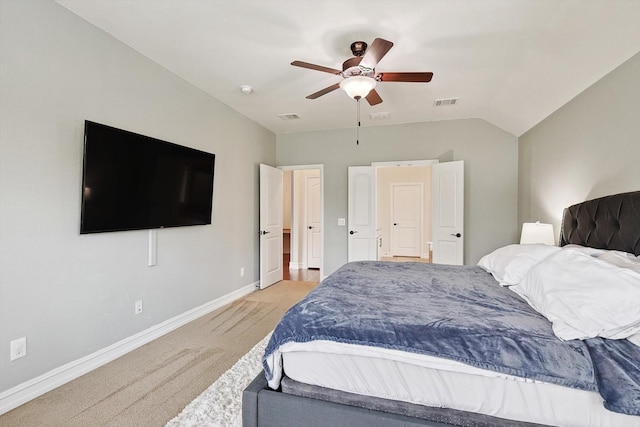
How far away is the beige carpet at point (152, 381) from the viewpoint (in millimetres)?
1878

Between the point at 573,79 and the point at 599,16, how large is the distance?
31.6 inches

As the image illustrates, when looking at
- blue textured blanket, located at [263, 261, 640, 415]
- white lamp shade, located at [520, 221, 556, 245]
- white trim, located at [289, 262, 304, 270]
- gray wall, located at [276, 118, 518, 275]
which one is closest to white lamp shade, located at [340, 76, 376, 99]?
blue textured blanket, located at [263, 261, 640, 415]

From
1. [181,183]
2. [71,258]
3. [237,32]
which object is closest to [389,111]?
[237,32]

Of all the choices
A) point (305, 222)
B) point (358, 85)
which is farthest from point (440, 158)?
point (305, 222)

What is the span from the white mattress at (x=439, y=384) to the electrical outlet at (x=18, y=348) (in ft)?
6.08

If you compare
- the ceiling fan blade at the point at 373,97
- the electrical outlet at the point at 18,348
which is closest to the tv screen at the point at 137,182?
the electrical outlet at the point at 18,348

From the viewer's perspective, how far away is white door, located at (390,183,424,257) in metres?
8.17

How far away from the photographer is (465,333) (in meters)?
1.36

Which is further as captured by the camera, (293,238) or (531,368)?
(293,238)

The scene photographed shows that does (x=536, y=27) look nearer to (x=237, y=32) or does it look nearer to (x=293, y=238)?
(x=237, y=32)

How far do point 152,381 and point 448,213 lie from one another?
4113 millimetres

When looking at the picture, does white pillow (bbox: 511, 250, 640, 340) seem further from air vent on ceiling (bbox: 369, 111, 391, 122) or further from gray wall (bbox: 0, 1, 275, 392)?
air vent on ceiling (bbox: 369, 111, 391, 122)

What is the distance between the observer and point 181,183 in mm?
3242

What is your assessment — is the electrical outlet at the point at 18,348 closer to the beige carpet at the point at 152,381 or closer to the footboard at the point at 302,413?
the beige carpet at the point at 152,381
